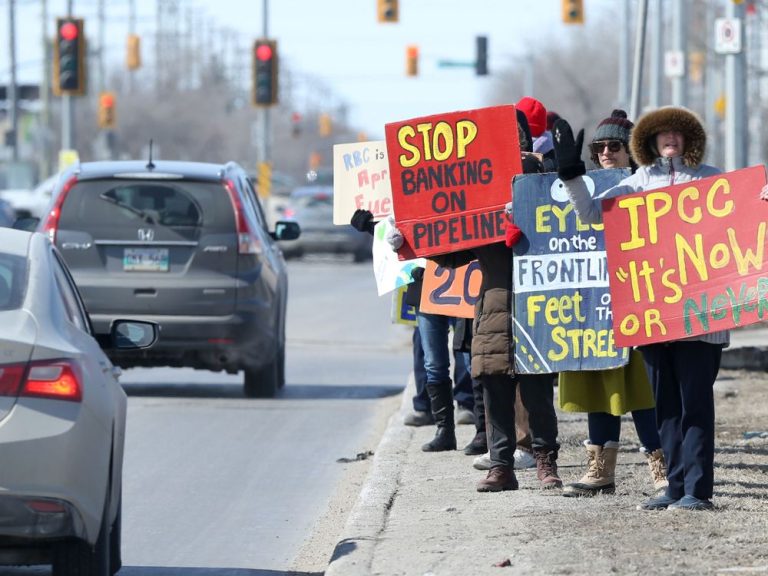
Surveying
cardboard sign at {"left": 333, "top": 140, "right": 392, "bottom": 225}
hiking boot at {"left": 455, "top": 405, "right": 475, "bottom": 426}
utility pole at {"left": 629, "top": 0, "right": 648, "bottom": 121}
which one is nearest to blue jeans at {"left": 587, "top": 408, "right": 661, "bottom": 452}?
hiking boot at {"left": 455, "top": 405, "right": 475, "bottom": 426}

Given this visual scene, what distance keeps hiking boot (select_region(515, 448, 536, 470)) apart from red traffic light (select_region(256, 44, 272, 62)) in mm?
34581

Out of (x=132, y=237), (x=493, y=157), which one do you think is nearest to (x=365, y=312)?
(x=132, y=237)

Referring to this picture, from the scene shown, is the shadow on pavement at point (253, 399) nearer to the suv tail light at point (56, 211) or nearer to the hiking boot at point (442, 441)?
the suv tail light at point (56, 211)

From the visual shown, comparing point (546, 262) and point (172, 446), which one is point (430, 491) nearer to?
point (546, 262)

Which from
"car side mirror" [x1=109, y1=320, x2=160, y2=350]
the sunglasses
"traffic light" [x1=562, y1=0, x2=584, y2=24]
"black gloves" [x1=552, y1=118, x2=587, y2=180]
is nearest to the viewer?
"car side mirror" [x1=109, y1=320, x2=160, y2=350]

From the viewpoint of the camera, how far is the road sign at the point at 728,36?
2320cm

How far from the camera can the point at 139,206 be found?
1471 centimetres

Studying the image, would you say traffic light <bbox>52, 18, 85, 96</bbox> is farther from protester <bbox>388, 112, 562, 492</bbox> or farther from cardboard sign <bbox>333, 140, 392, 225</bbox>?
protester <bbox>388, 112, 562, 492</bbox>

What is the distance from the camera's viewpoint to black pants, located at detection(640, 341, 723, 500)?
26.9 ft

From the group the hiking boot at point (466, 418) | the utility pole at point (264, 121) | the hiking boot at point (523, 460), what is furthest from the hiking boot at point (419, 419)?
the utility pole at point (264, 121)

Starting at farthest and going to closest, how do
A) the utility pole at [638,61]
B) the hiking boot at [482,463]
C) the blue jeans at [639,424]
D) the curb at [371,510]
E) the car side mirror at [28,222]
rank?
the utility pole at [638,61], the car side mirror at [28,222], the hiking boot at [482,463], the blue jeans at [639,424], the curb at [371,510]

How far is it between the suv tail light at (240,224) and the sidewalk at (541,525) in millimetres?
4110

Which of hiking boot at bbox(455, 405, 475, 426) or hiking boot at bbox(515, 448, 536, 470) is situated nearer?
hiking boot at bbox(515, 448, 536, 470)

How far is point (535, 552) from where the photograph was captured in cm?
723
